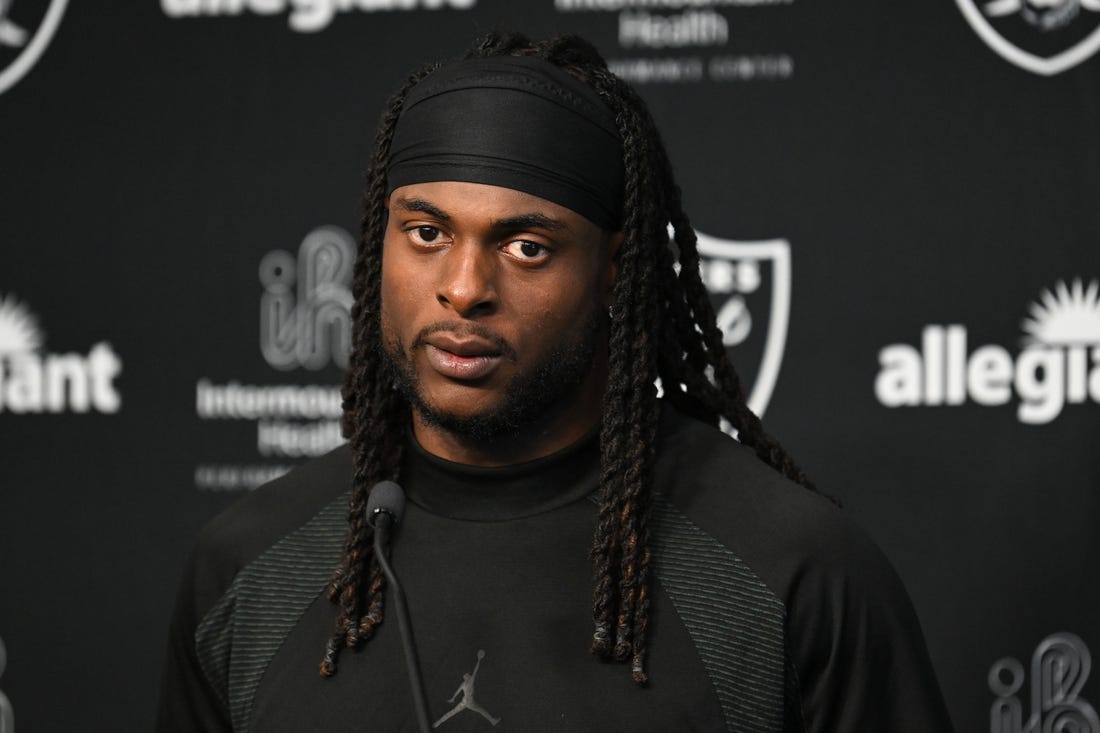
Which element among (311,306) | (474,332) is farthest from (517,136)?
(311,306)

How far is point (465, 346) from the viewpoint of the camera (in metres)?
1.39

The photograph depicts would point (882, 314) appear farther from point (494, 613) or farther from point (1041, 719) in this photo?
point (494, 613)

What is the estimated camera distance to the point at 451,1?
247 cm

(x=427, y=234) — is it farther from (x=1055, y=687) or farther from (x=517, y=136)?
(x=1055, y=687)

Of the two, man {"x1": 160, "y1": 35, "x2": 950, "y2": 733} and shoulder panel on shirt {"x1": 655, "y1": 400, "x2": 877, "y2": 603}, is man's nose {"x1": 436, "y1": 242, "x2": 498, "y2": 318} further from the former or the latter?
shoulder panel on shirt {"x1": 655, "y1": 400, "x2": 877, "y2": 603}

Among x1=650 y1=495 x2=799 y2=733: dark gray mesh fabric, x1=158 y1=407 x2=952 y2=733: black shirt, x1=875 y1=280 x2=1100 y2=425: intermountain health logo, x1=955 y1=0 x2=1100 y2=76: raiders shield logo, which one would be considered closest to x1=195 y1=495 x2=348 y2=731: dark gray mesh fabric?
x1=158 y1=407 x2=952 y2=733: black shirt

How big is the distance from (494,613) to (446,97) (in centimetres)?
57

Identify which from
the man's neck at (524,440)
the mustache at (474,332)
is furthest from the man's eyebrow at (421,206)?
the man's neck at (524,440)

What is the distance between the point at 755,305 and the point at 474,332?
3.48ft

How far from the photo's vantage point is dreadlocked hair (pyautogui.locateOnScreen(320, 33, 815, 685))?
1.44 metres

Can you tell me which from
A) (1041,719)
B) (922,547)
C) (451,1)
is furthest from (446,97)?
(1041,719)

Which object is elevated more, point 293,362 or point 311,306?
point 311,306

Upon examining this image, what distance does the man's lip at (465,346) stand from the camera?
1387 millimetres

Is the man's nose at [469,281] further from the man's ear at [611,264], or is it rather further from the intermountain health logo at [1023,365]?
the intermountain health logo at [1023,365]
